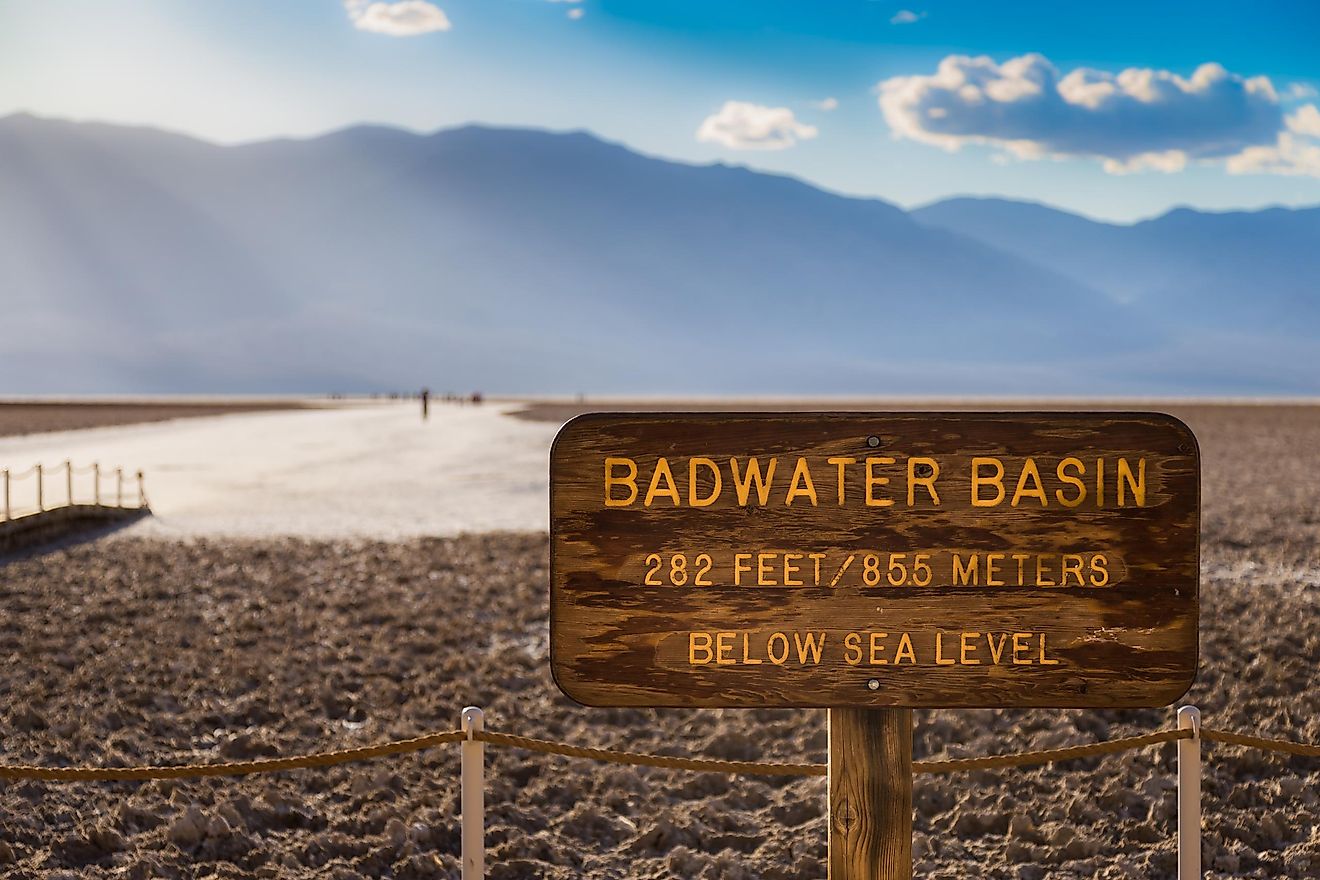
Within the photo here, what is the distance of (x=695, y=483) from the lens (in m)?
3.28

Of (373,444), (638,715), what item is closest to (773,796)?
(638,715)

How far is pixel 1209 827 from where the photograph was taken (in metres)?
5.47

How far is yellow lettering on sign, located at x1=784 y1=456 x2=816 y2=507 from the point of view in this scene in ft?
10.7

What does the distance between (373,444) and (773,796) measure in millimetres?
26713

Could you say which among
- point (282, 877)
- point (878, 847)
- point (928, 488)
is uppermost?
point (928, 488)

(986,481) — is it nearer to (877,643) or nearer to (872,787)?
(877,643)

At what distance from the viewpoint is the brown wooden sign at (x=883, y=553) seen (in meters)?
3.26

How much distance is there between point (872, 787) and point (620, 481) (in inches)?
47.4

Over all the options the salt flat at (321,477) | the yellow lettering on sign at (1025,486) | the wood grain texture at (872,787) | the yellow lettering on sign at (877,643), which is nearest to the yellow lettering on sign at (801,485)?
the yellow lettering on sign at (877,643)

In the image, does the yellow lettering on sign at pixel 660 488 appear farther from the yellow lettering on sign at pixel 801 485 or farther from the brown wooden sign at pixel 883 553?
the yellow lettering on sign at pixel 801 485

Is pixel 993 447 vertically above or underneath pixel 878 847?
above

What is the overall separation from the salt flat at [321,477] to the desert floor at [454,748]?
309 cm

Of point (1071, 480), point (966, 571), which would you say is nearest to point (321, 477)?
point (966, 571)

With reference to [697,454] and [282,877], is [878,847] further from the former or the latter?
[282,877]
